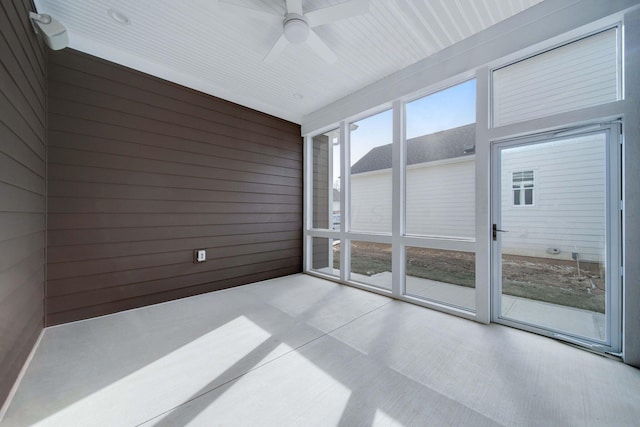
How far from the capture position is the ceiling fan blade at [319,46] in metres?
2.40

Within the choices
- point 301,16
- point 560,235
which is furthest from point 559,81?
point 301,16

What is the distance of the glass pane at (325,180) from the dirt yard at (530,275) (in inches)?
56.8

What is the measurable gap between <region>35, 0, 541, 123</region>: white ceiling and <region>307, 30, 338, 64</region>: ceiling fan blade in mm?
195

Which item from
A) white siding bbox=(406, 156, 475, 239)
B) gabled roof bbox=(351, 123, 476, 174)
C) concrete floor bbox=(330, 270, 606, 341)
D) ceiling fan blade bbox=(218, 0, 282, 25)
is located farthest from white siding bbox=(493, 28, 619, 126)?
ceiling fan blade bbox=(218, 0, 282, 25)

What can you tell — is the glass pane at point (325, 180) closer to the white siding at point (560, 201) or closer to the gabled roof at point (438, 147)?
the gabled roof at point (438, 147)

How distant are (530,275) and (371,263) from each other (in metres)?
2.00

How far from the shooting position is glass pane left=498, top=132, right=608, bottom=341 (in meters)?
2.24

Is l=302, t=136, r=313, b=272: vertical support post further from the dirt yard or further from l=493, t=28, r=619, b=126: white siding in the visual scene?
l=493, t=28, r=619, b=126: white siding

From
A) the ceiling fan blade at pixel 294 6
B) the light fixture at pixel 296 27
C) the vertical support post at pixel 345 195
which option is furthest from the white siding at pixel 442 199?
the ceiling fan blade at pixel 294 6

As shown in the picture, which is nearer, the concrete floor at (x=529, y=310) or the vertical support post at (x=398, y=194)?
the concrete floor at (x=529, y=310)

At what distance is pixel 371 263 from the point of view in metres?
4.05

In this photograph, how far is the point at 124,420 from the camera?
1.44 m

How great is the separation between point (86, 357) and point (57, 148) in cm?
211

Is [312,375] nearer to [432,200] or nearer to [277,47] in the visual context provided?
[432,200]
